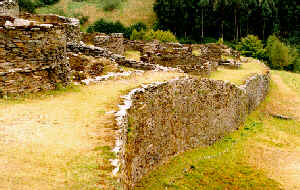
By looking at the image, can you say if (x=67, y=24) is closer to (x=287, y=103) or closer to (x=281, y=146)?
(x=281, y=146)

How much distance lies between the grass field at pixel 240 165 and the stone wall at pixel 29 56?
4.71m

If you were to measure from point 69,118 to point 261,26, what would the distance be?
6635cm

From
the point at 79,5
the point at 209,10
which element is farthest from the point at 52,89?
the point at 79,5

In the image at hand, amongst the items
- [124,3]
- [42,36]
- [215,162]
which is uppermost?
[124,3]

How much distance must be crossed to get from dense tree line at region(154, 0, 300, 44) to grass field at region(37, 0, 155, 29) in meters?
5.15

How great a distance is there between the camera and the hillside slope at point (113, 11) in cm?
7694

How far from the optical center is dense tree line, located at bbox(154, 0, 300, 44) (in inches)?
2763

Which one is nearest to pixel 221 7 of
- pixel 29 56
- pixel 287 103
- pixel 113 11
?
pixel 113 11

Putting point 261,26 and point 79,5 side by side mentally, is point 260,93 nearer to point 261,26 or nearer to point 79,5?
point 261,26

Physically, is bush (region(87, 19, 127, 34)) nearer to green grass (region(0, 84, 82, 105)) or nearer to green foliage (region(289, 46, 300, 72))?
green foliage (region(289, 46, 300, 72))

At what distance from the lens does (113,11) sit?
7944 centimetres

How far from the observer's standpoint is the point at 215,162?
55.7 feet

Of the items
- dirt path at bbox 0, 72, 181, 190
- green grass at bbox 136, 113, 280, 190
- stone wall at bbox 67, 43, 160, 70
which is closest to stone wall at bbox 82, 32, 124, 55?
stone wall at bbox 67, 43, 160, 70

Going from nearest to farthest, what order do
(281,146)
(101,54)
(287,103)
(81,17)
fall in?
(101,54) → (281,146) → (287,103) → (81,17)
